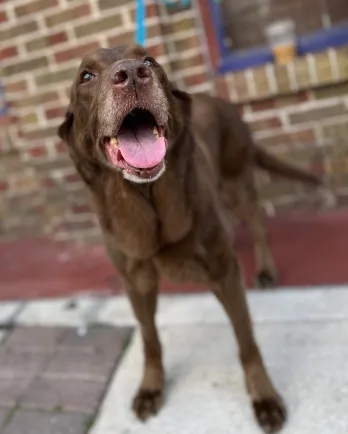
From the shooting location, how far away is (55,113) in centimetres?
328

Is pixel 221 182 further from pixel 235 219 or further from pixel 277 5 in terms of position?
pixel 277 5

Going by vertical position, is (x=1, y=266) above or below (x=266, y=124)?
below

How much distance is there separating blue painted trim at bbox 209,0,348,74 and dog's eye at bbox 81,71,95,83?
1.51 metres

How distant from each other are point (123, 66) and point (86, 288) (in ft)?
5.94

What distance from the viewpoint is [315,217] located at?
127 inches

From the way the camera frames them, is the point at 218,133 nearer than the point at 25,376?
No

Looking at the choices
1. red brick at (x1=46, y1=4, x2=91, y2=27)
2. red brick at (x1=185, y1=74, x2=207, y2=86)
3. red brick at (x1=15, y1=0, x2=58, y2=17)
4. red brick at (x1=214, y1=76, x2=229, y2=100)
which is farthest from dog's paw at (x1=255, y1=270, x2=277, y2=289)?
red brick at (x1=15, y1=0, x2=58, y2=17)

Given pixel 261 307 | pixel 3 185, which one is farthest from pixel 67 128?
pixel 3 185

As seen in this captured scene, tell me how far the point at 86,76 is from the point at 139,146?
302 millimetres

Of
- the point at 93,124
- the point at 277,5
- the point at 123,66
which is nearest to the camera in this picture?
the point at 123,66

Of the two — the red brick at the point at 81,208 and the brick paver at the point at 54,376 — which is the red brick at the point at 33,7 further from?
A: the brick paver at the point at 54,376

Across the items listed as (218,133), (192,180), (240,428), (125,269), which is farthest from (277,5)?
(240,428)

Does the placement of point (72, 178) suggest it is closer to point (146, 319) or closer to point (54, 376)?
point (54, 376)

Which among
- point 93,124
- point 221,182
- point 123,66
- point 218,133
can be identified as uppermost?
point 123,66
